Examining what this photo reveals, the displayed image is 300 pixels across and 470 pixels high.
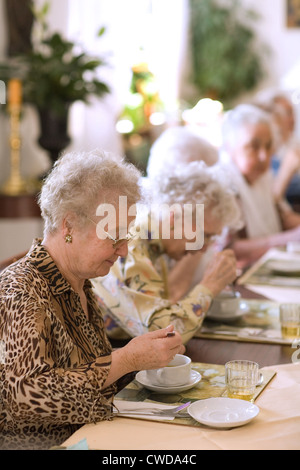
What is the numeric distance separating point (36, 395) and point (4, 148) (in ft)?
10.9

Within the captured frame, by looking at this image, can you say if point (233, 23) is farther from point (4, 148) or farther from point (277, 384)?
point (277, 384)

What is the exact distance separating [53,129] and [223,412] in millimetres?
3051

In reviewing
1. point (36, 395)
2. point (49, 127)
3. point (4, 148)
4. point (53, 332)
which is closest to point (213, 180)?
point (53, 332)

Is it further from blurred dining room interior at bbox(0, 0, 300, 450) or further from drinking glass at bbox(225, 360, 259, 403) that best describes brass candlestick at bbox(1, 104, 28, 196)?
drinking glass at bbox(225, 360, 259, 403)

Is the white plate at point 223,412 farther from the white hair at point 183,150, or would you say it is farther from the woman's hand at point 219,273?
the white hair at point 183,150

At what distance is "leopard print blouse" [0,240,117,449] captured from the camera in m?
1.29

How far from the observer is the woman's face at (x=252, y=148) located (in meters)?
3.49

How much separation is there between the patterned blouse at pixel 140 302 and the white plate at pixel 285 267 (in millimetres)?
919

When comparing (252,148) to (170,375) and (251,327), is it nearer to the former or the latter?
(251,327)

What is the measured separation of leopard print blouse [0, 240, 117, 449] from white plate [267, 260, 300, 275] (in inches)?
57.0

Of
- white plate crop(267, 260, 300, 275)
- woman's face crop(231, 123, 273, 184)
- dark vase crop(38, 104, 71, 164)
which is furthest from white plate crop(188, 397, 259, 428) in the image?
dark vase crop(38, 104, 71, 164)

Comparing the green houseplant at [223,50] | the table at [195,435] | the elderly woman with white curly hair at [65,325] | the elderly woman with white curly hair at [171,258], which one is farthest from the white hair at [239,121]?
the green houseplant at [223,50]

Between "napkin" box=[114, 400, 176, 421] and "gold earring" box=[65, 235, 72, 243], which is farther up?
"gold earring" box=[65, 235, 72, 243]

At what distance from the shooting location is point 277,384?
5.14ft
